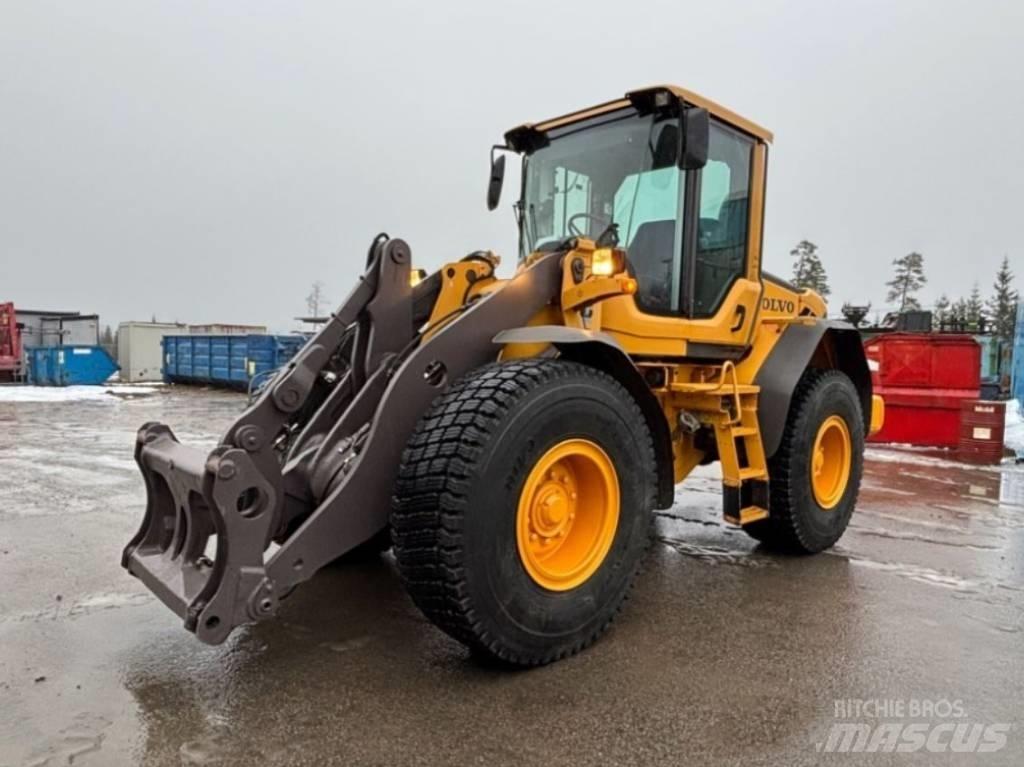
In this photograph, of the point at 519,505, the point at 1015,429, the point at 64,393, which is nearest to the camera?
the point at 519,505

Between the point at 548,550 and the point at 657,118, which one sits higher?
the point at 657,118

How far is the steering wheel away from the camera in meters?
4.17

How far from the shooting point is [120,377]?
27.6 meters

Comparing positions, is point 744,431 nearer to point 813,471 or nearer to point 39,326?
point 813,471

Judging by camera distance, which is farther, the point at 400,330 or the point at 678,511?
the point at 678,511

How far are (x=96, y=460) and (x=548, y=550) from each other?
7.28 meters

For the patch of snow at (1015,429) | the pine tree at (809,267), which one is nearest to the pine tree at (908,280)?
the pine tree at (809,267)

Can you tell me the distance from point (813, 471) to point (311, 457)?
3.26m

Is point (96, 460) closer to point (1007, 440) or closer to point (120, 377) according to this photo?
point (1007, 440)

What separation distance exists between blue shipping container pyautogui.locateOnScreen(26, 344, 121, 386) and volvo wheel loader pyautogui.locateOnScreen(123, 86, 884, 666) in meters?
22.5

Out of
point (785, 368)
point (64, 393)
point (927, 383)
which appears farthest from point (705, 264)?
point (64, 393)

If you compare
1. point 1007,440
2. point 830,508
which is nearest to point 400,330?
point 830,508

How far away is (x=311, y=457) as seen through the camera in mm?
3127

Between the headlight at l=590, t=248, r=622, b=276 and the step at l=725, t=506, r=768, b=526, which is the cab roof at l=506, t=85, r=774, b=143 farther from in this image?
the step at l=725, t=506, r=768, b=526
